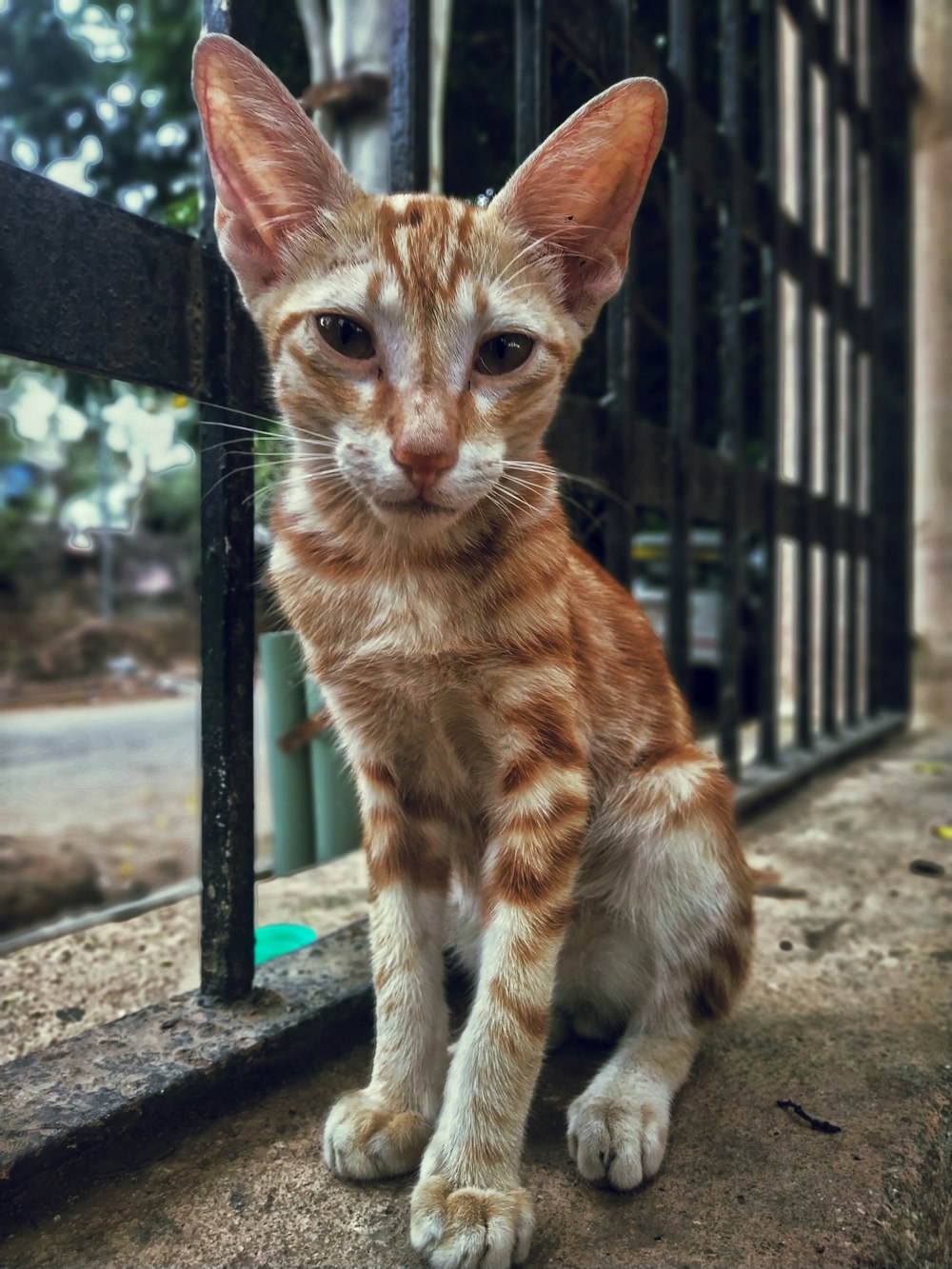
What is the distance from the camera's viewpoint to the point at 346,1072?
1.33 m

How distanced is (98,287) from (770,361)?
2291 mm

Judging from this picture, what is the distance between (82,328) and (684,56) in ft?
5.89

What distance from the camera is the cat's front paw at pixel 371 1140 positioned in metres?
1.08

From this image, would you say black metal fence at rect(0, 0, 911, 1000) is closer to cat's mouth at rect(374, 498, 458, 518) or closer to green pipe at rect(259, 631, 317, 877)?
cat's mouth at rect(374, 498, 458, 518)

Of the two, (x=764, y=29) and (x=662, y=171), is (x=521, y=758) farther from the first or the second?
(x=764, y=29)

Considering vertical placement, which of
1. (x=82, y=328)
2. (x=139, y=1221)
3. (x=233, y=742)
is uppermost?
(x=82, y=328)

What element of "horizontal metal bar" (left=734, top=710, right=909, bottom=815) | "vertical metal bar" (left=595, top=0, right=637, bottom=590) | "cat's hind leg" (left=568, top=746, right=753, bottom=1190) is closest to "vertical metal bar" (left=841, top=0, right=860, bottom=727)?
"horizontal metal bar" (left=734, top=710, right=909, bottom=815)

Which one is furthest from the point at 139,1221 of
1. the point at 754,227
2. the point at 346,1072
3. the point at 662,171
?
the point at 754,227

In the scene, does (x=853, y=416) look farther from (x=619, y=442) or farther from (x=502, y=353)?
(x=502, y=353)

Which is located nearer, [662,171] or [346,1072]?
[346,1072]

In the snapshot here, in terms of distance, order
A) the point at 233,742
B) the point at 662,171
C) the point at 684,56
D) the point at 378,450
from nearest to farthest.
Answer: the point at 378,450, the point at 233,742, the point at 684,56, the point at 662,171

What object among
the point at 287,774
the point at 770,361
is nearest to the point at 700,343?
the point at 770,361

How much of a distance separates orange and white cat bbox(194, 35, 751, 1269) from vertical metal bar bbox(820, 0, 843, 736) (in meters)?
2.57

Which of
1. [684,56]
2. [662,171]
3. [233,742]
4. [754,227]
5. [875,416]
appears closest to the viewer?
[233,742]
